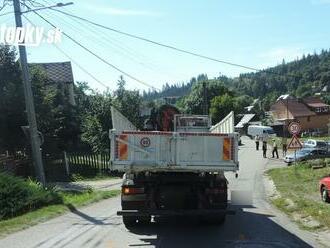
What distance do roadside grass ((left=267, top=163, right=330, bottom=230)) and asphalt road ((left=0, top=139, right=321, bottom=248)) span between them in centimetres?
51

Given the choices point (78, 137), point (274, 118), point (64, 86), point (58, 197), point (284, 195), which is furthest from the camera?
point (274, 118)

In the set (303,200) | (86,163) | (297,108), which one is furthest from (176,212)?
(297,108)

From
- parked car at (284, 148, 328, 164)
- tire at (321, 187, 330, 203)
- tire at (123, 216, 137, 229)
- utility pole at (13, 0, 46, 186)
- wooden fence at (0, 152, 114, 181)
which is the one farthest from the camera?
parked car at (284, 148, 328, 164)

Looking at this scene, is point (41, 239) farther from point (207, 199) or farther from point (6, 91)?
point (6, 91)

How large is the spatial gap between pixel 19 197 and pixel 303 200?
27.5 feet

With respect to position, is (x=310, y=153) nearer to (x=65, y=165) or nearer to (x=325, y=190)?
(x=65, y=165)

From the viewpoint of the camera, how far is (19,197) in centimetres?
1709

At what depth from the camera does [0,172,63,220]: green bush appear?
16.2 metres

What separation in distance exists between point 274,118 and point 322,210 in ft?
388

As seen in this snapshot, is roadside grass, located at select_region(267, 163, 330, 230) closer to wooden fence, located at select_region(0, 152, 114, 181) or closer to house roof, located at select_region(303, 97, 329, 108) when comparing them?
wooden fence, located at select_region(0, 152, 114, 181)

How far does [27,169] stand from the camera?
1256 inches

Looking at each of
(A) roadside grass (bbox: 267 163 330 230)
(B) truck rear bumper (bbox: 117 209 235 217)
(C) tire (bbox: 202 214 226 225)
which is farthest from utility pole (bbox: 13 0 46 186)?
(B) truck rear bumper (bbox: 117 209 235 217)

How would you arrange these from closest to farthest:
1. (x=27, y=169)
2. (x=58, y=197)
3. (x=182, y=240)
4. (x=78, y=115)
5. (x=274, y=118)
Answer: (x=182, y=240), (x=58, y=197), (x=27, y=169), (x=78, y=115), (x=274, y=118)

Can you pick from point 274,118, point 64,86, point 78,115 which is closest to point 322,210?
point 78,115
